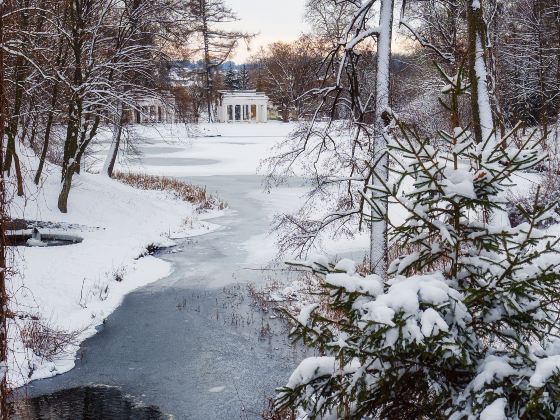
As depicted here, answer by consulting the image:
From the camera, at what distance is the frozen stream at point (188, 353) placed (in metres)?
8.41

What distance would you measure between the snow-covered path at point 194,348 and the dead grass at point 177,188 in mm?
7972

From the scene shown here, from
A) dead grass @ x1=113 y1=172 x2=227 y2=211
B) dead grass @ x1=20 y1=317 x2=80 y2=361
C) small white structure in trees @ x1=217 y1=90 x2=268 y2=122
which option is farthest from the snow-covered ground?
small white structure in trees @ x1=217 y1=90 x2=268 y2=122

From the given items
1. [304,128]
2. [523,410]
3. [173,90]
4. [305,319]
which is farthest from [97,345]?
[173,90]

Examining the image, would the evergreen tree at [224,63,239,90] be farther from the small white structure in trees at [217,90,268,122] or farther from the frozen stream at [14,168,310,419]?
the frozen stream at [14,168,310,419]

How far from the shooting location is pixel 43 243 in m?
16.1

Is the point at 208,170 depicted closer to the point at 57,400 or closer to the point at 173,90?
the point at 173,90

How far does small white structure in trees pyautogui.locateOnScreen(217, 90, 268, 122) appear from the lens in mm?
67688

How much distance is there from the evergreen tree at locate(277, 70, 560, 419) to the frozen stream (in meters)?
5.06

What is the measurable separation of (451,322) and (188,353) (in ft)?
25.9

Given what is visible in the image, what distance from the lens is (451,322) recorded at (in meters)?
3.01

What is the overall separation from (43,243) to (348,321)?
14.4 m

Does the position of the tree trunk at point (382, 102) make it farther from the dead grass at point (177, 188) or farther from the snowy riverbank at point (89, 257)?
the dead grass at point (177, 188)

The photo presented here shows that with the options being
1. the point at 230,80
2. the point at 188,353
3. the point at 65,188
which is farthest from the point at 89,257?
the point at 230,80

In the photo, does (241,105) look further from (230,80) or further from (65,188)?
(65,188)
